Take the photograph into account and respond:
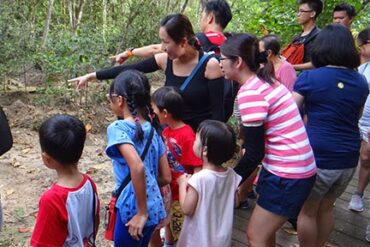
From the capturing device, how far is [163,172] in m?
2.23

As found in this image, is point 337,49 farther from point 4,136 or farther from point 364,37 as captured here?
point 4,136

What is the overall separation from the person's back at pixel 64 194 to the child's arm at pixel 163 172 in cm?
44

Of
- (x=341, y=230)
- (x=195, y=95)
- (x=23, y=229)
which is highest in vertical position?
(x=195, y=95)

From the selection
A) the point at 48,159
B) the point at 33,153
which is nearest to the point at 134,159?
the point at 48,159

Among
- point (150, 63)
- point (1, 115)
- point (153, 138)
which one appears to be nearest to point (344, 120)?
point (153, 138)

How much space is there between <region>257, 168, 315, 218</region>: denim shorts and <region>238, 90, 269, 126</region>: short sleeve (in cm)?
34

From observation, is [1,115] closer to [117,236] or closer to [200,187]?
[117,236]

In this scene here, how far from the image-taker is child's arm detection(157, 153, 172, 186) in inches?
87.0

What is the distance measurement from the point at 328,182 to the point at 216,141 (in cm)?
68

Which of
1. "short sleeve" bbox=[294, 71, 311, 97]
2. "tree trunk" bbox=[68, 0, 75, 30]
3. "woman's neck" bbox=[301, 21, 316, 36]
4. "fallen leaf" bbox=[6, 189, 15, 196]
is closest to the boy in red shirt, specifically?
"short sleeve" bbox=[294, 71, 311, 97]

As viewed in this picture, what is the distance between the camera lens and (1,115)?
1.84m

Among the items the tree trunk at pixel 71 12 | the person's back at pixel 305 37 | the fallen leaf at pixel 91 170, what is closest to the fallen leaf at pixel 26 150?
the fallen leaf at pixel 91 170

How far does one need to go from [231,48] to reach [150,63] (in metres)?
0.94

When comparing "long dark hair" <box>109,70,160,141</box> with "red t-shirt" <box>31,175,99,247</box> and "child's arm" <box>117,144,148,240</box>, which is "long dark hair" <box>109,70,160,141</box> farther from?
"red t-shirt" <box>31,175,99,247</box>
